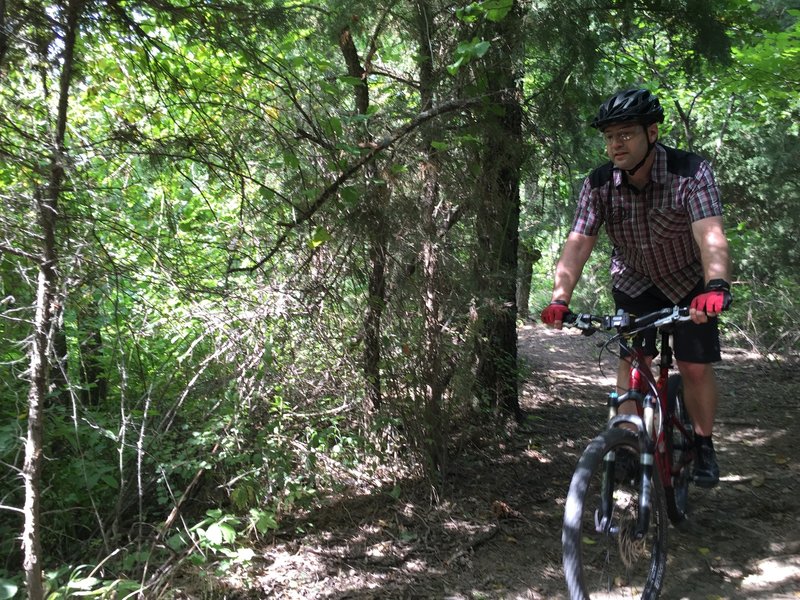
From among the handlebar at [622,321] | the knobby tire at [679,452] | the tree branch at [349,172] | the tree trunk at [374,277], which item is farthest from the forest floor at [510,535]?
the tree branch at [349,172]

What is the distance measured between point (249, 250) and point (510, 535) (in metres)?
2.43

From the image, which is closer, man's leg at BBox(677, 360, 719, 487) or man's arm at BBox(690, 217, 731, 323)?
man's arm at BBox(690, 217, 731, 323)

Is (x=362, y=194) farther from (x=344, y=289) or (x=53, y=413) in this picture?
(x=53, y=413)

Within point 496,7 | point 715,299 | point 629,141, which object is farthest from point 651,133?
point 496,7

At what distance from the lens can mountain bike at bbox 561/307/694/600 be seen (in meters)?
2.73

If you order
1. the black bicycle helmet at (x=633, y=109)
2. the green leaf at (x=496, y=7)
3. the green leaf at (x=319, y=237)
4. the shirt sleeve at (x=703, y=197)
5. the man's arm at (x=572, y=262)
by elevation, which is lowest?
the man's arm at (x=572, y=262)

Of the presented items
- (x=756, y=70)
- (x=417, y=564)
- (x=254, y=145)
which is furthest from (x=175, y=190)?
(x=756, y=70)

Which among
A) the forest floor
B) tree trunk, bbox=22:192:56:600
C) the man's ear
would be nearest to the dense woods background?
tree trunk, bbox=22:192:56:600

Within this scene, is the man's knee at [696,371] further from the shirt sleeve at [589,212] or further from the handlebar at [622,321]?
the shirt sleeve at [589,212]

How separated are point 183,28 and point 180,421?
2455mm

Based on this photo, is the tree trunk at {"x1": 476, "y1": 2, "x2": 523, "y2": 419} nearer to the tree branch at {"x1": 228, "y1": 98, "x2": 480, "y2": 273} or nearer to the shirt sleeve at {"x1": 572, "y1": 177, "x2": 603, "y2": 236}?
the tree branch at {"x1": 228, "y1": 98, "x2": 480, "y2": 273}

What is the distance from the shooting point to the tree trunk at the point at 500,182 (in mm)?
4273

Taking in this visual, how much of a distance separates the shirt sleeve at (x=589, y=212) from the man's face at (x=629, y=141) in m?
0.28

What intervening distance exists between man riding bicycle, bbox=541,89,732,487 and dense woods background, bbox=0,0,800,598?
982mm
